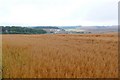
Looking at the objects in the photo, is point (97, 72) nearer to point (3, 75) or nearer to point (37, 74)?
point (37, 74)

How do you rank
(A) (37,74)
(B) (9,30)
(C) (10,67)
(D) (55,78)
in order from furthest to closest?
(B) (9,30)
(C) (10,67)
(A) (37,74)
(D) (55,78)

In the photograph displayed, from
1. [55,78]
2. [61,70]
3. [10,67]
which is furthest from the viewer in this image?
[10,67]

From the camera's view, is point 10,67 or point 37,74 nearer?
point 37,74

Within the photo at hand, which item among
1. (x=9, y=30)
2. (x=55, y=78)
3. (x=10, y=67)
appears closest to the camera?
(x=55, y=78)

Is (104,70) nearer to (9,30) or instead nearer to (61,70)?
(61,70)

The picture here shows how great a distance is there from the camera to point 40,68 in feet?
33.3

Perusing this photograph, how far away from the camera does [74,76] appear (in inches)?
343

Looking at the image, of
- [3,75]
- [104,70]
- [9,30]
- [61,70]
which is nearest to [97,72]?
[104,70]

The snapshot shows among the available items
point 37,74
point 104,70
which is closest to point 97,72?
point 104,70

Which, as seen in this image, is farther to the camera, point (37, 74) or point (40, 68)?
point (40, 68)

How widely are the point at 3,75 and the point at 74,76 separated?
90.8 inches

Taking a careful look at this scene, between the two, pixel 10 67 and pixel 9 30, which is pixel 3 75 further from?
pixel 9 30

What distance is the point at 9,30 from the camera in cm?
9794

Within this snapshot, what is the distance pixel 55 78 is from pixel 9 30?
91216 millimetres
